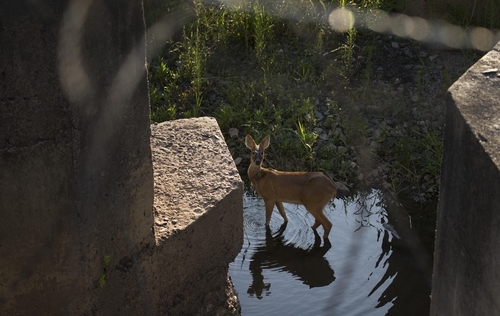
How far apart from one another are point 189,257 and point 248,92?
4007mm

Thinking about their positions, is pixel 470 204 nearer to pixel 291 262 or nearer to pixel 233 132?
pixel 291 262

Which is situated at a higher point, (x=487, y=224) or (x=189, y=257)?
(x=487, y=224)

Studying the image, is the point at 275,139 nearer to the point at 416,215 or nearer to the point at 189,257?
the point at 416,215

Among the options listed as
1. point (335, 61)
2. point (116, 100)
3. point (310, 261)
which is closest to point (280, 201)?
point (310, 261)

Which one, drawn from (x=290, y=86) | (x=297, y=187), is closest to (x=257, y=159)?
(x=297, y=187)

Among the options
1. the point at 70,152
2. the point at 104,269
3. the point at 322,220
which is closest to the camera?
the point at 70,152

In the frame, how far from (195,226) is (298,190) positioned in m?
2.26

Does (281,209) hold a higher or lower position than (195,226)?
lower

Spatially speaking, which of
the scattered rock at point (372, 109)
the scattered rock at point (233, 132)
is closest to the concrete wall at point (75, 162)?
the scattered rock at point (233, 132)

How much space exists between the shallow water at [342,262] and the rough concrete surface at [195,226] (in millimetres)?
873

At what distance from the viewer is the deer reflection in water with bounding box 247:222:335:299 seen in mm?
5188

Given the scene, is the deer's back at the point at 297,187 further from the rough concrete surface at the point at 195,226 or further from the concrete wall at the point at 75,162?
the concrete wall at the point at 75,162

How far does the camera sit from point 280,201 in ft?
19.7

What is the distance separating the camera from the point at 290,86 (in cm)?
776
